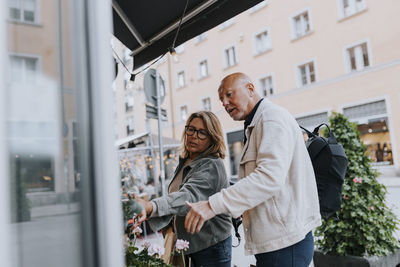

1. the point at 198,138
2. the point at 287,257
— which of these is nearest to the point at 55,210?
the point at 287,257

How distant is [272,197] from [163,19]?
1904 millimetres

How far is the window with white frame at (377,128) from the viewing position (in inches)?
564

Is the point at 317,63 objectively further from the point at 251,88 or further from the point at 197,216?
the point at 197,216

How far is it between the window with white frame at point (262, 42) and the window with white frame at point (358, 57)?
4436 millimetres

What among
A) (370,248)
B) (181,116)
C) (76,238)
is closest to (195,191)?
(76,238)

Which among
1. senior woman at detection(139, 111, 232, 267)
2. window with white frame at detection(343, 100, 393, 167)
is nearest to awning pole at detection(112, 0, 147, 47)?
senior woman at detection(139, 111, 232, 267)

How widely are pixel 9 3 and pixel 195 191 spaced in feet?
4.08

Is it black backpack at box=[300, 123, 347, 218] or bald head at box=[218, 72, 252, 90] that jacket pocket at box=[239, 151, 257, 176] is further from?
black backpack at box=[300, 123, 347, 218]

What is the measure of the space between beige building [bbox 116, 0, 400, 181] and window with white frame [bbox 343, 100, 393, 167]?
0.04 m

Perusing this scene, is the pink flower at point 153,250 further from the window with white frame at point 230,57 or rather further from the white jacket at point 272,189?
the window with white frame at point 230,57

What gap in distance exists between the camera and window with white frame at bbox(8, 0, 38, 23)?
71cm

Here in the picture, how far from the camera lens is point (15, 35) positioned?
704 mm

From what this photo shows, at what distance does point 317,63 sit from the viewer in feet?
54.4

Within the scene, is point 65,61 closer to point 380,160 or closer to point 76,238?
point 76,238
